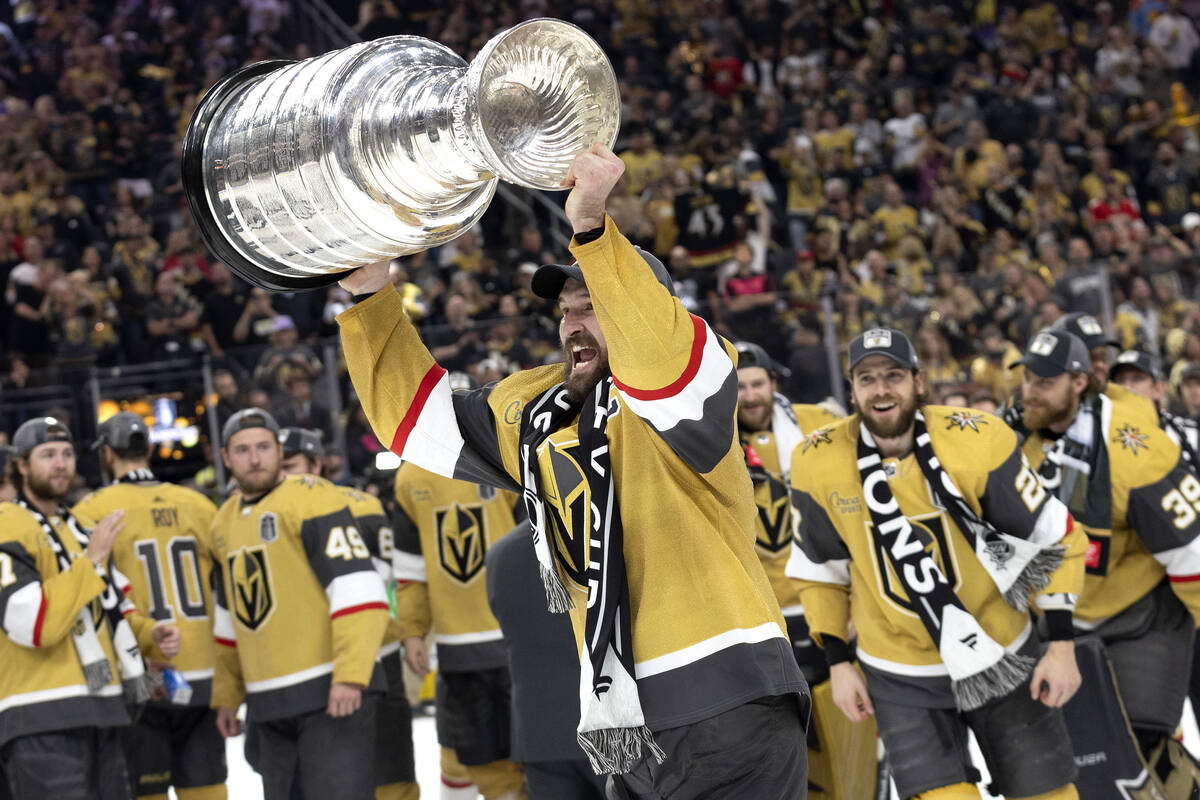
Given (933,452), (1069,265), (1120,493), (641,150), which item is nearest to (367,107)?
(933,452)

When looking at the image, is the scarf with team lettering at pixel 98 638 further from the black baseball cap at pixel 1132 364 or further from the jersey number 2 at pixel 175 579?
the black baseball cap at pixel 1132 364

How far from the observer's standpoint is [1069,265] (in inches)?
367

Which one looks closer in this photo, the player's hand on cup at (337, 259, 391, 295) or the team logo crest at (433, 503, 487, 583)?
the player's hand on cup at (337, 259, 391, 295)

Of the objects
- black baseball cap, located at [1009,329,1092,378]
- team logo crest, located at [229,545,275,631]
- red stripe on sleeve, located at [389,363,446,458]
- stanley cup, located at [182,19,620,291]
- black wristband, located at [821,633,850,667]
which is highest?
stanley cup, located at [182,19,620,291]

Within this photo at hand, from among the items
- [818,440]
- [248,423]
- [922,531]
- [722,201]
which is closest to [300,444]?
[248,423]

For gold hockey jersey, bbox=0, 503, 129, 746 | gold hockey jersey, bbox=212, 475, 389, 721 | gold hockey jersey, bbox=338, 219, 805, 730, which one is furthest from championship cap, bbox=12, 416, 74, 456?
gold hockey jersey, bbox=338, 219, 805, 730

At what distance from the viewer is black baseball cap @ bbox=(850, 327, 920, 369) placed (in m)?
4.25

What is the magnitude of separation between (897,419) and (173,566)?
3235 millimetres

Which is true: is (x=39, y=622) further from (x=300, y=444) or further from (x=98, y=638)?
(x=300, y=444)

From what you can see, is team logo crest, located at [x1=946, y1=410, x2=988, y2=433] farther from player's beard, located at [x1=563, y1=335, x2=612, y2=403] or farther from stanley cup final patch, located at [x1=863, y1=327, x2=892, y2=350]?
player's beard, located at [x1=563, y1=335, x2=612, y2=403]

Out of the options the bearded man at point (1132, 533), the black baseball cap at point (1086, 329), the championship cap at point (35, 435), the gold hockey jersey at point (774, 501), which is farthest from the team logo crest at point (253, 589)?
the black baseball cap at point (1086, 329)

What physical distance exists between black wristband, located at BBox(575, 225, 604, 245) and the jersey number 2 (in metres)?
4.03

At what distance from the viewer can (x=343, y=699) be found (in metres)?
4.95

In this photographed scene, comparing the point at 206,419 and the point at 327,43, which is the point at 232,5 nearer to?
the point at 327,43
